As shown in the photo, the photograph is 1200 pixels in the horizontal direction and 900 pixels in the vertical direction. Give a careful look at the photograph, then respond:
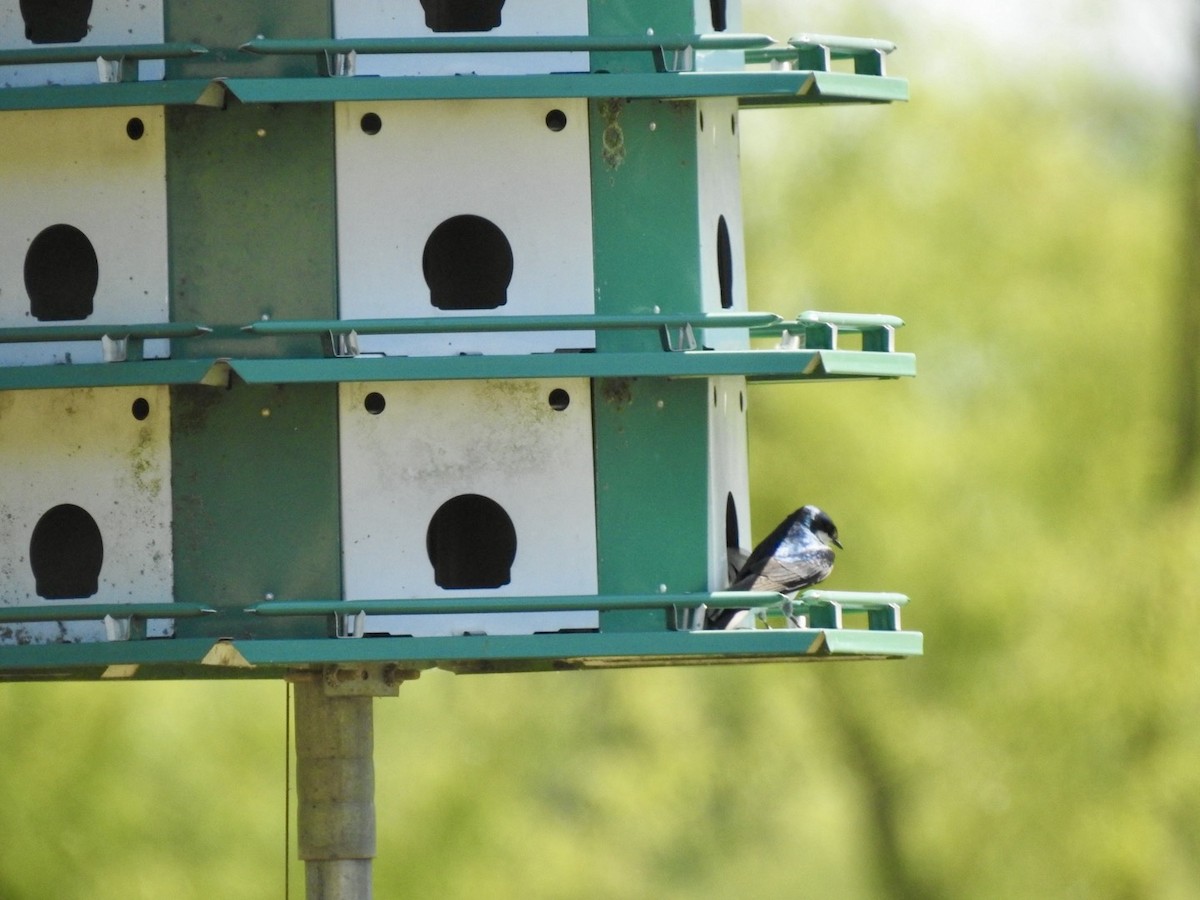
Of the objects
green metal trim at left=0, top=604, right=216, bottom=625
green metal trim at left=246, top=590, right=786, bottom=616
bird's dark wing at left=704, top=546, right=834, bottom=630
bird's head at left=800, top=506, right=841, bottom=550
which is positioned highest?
bird's head at left=800, top=506, right=841, bottom=550

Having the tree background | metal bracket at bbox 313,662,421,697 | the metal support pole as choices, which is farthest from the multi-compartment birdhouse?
the tree background

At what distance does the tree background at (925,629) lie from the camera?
16547 millimetres

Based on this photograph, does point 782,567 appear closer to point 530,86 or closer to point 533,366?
point 533,366

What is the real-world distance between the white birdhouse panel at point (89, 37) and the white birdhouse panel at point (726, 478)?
206 cm

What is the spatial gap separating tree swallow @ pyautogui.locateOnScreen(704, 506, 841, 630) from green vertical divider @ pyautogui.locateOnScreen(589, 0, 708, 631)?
17cm

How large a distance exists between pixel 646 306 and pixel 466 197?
25.8 inches

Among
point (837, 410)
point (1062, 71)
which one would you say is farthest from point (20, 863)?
point (1062, 71)

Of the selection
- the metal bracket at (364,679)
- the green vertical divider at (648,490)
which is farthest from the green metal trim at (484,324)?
the metal bracket at (364,679)

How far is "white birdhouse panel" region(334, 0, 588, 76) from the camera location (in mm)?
8492

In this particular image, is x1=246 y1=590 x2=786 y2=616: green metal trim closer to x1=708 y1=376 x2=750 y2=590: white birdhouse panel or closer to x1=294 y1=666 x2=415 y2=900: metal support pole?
x1=708 y1=376 x2=750 y2=590: white birdhouse panel

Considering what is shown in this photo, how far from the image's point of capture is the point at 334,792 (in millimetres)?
9523

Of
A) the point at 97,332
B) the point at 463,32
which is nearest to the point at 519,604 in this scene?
the point at 97,332

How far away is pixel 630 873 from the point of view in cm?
1878

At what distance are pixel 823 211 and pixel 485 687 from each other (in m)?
4.22
